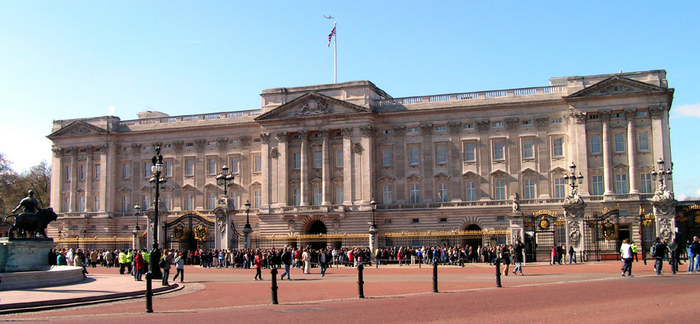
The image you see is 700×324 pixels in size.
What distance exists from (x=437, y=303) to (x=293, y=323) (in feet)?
17.5

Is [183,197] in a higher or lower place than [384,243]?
higher

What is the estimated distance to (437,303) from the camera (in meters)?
21.1

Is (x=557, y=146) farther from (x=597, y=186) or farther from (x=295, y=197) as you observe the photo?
(x=295, y=197)

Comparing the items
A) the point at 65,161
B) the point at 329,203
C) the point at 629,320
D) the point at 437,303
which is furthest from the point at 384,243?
the point at 629,320

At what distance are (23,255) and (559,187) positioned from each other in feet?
152

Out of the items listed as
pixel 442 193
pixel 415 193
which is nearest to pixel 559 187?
pixel 442 193

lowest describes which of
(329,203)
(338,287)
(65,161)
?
(338,287)

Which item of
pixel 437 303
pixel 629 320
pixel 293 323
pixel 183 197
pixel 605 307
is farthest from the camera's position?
pixel 183 197

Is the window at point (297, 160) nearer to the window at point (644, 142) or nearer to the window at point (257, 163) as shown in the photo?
the window at point (257, 163)

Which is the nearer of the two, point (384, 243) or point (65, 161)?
point (384, 243)

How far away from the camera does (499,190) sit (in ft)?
221

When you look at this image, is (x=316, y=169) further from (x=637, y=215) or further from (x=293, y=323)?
(x=293, y=323)

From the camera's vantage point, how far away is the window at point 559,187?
214 ft

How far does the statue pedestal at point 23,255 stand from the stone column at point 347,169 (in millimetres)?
37711
